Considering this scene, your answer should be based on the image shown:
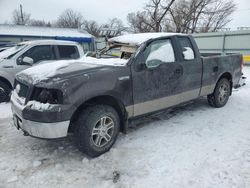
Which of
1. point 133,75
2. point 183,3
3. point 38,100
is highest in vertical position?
point 183,3

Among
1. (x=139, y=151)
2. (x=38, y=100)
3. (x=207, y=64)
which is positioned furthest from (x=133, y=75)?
(x=207, y=64)

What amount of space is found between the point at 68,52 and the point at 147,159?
5.04 meters

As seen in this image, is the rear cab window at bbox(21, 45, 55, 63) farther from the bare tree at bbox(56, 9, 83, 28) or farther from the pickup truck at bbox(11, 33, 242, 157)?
the bare tree at bbox(56, 9, 83, 28)

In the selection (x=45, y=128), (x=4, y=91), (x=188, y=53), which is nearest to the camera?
(x=45, y=128)

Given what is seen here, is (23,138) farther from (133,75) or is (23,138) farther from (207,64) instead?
(207,64)

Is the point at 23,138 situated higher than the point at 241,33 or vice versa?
the point at 241,33

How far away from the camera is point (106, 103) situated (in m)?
3.27

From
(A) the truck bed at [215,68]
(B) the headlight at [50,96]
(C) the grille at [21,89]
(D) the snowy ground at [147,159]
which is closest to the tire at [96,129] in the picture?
(D) the snowy ground at [147,159]

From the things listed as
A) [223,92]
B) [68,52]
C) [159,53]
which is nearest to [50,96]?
[159,53]

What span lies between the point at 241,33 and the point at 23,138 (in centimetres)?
1441


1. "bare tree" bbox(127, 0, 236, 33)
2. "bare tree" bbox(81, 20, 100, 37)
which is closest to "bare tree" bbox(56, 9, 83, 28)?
"bare tree" bbox(81, 20, 100, 37)

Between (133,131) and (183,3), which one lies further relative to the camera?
(183,3)

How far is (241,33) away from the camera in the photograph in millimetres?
13703

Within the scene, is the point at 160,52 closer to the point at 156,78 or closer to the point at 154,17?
the point at 156,78
